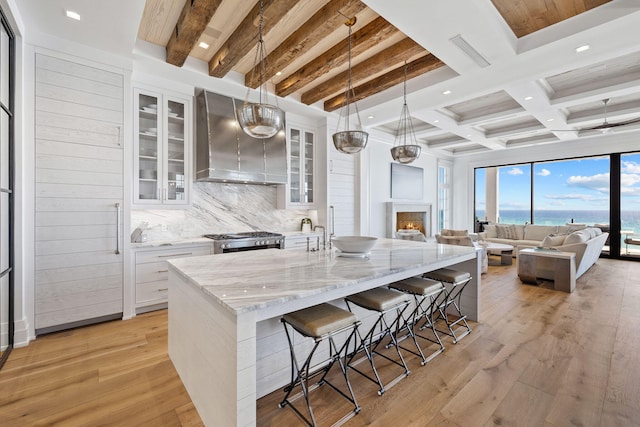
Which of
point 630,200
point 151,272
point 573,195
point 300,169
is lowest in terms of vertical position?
point 151,272

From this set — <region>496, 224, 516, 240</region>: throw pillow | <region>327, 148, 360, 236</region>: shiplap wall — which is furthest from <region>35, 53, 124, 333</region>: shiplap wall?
<region>496, 224, 516, 240</region>: throw pillow

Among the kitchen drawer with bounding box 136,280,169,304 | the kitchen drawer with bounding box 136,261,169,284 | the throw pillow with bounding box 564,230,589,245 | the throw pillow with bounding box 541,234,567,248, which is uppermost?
the throw pillow with bounding box 564,230,589,245

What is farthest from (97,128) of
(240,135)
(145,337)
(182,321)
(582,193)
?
(582,193)

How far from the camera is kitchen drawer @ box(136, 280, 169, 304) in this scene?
3.20m

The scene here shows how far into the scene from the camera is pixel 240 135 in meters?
3.96

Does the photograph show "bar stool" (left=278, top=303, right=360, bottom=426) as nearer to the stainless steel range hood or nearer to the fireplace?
the stainless steel range hood

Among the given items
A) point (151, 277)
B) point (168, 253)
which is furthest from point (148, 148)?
point (151, 277)

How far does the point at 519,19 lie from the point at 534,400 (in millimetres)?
3059

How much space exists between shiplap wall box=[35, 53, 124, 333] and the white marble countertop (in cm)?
145

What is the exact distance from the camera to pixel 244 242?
12.3 feet

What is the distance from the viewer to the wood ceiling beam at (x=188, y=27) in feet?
7.78

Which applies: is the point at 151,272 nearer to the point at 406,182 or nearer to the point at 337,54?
the point at 337,54

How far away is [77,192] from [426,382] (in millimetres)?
3408

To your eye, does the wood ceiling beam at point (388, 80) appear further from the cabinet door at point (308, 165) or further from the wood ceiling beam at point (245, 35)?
the wood ceiling beam at point (245, 35)
